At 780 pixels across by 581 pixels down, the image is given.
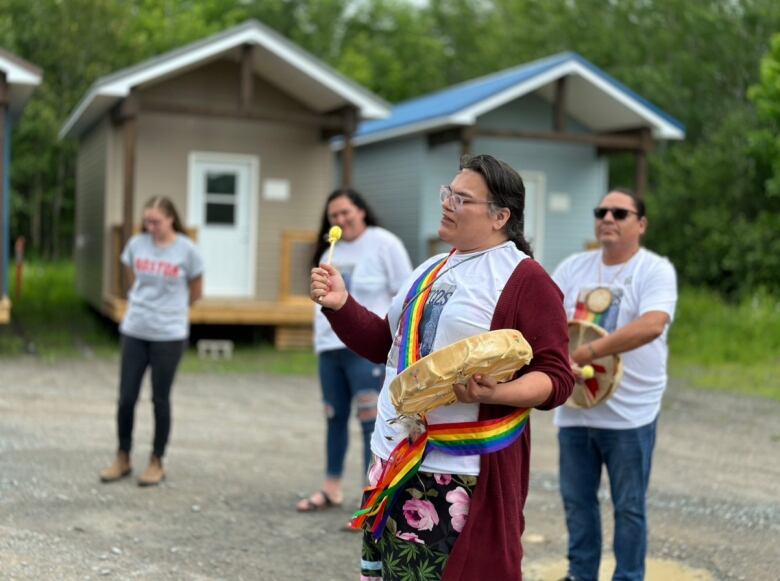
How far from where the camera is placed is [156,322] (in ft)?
20.9

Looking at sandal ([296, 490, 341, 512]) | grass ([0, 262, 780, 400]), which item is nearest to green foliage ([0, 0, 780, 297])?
grass ([0, 262, 780, 400])

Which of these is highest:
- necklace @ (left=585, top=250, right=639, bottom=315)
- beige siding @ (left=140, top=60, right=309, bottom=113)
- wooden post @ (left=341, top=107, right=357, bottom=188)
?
beige siding @ (left=140, top=60, right=309, bottom=113)

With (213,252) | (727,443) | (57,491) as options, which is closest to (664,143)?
(213,252)

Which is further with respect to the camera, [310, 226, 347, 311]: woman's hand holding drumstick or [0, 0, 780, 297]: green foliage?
[0, 0, 780, 297]: green foliage

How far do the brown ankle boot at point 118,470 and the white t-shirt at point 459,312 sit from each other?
154 inches

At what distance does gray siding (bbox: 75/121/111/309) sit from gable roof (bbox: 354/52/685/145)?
16.6 feet

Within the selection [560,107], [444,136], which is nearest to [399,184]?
[444,136]

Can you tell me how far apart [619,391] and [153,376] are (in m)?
3.23

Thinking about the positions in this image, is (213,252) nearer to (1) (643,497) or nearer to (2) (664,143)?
(1) (643,497)

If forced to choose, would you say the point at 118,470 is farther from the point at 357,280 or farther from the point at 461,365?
the point at 461,365

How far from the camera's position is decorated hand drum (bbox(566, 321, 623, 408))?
438cm

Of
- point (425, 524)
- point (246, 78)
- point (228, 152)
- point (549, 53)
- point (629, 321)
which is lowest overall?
point (425, 524)

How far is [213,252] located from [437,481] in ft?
44.0

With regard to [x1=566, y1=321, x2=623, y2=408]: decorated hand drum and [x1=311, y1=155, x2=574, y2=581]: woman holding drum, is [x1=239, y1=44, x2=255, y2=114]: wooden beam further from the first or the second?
[x1=311, y1=155, x2=574, y2=581]: woman holding drum
